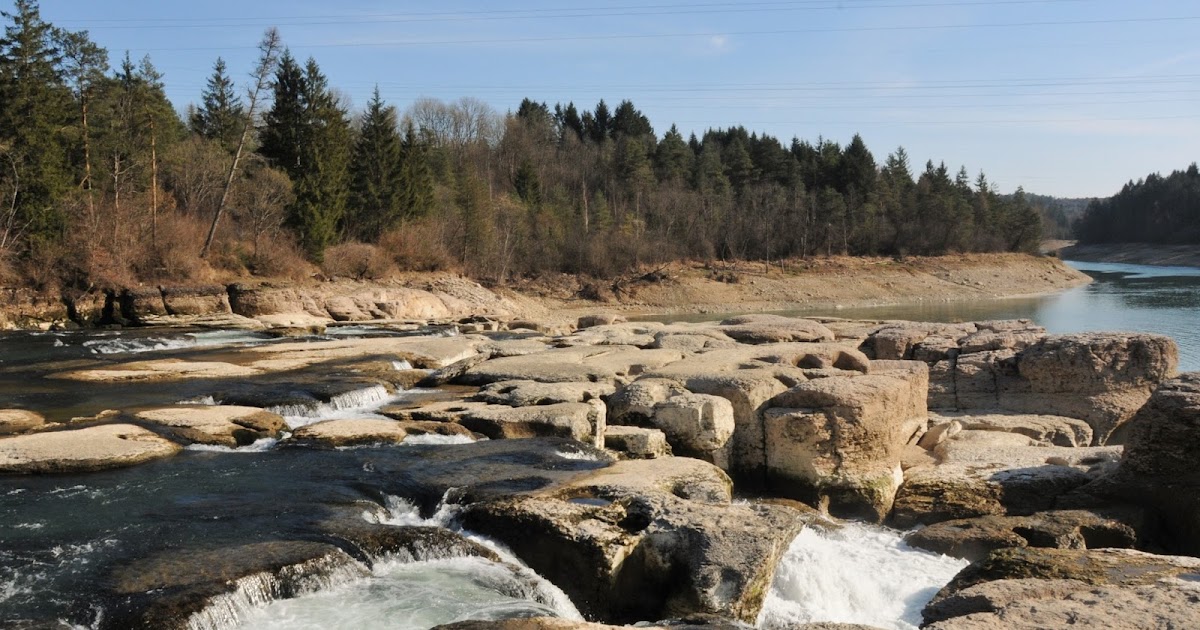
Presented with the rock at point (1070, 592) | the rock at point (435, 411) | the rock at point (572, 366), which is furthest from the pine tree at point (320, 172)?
the rock at point (1070, 592)

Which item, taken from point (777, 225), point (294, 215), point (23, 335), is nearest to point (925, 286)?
point (777, 225)

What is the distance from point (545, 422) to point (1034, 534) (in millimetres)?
6344

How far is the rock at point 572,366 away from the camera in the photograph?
51.2 ft

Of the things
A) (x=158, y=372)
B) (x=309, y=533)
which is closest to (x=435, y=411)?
(x=309, y=533)

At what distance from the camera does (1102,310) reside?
48.8 metres

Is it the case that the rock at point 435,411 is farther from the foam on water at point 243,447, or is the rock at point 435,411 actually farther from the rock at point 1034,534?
the rock at point 1034,534

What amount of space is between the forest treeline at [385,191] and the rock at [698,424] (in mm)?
30018

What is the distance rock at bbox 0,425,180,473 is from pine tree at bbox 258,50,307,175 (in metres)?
42.1

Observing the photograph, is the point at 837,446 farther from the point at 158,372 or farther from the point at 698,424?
the point at 158,372

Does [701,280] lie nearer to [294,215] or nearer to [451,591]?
[294,215]

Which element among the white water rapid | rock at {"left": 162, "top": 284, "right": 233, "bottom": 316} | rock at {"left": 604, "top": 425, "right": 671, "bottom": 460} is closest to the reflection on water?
rock at {"left": 604, "top": 425, "right": 671, "bottom": 460}

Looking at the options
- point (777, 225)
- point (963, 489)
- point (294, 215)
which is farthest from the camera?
point (777, 225)

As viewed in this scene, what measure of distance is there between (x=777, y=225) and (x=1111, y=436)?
6917 cm

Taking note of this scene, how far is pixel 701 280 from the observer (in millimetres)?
67562
